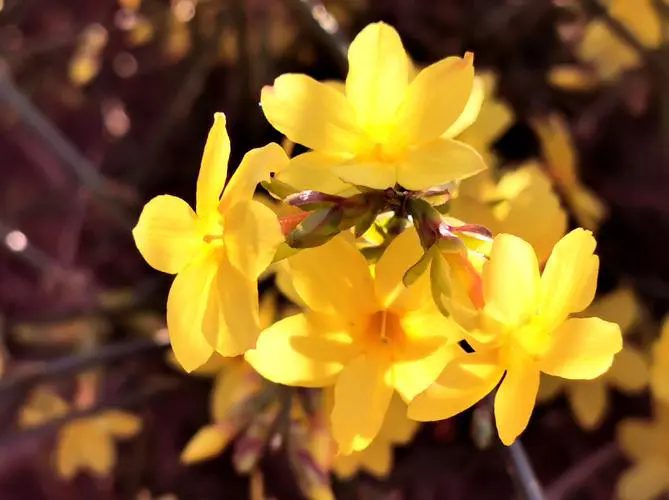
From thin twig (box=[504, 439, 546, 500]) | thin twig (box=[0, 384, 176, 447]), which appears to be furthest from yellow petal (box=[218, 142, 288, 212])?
thin twig (box=[0, 384, 176, 447])

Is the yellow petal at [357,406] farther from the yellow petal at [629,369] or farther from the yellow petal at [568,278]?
the yellow petal at [629,369]

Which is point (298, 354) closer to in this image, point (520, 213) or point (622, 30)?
point (520, 213)

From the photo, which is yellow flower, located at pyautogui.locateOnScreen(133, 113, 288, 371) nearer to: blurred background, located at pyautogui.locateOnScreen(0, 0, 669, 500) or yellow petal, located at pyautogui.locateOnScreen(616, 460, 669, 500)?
blurred background, located at pyautogui.locateOnScreen(0, 0, 669, 500)

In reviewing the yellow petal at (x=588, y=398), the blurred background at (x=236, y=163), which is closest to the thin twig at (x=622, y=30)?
the blurred background at (x=236, y=163)

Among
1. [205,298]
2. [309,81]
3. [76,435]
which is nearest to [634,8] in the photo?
[309,81]

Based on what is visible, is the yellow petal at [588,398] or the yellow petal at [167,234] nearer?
the yellow petal at [167,234]

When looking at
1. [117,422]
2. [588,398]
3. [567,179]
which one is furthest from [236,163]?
[588,398]
